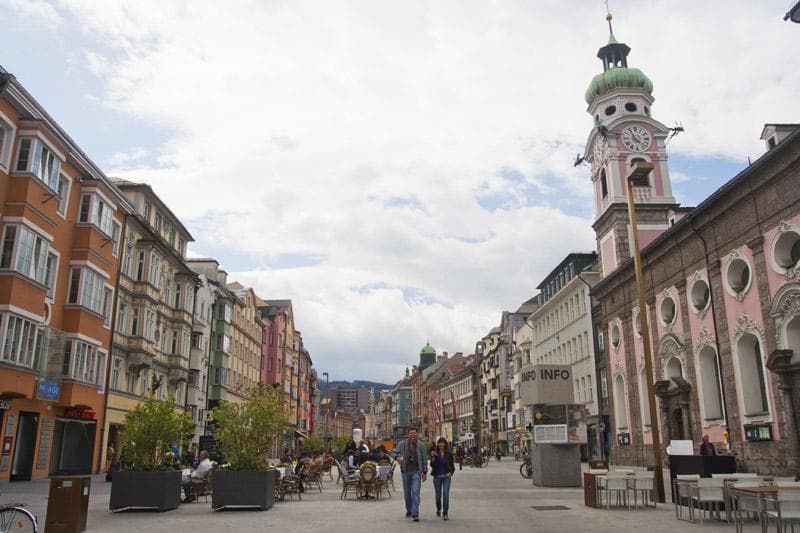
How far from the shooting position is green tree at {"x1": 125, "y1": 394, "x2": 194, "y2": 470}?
49.0 ft

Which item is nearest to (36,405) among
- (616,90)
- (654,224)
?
(654,224)

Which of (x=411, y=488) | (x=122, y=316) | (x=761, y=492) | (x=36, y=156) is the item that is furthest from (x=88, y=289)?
(x=761, y=492)

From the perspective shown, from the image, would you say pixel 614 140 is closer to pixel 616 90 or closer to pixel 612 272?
pixel 616 90

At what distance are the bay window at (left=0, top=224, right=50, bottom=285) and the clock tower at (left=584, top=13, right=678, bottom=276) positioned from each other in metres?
35.3

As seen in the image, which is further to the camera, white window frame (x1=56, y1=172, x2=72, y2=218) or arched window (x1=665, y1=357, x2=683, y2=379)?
arched window (x1=665, y1=357, x2=683, y2=379)

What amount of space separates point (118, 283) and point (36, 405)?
9.88m

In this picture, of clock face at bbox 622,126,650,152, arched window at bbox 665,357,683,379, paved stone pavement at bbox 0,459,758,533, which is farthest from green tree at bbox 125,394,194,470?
clock face at bbox 622,126,650,152

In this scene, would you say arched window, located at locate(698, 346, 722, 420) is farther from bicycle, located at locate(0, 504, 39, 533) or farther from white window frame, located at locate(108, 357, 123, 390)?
white window frame, located at locate(108, 357, 123, 390)

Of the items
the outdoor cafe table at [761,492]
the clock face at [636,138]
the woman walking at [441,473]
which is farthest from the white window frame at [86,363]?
the clock face at [636,138]

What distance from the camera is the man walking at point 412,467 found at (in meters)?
14.2

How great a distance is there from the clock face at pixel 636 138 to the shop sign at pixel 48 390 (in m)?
40.4

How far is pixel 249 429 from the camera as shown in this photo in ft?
53.1

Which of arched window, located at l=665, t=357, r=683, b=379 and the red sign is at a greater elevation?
arched window, located at l=665, t=357, r=683, b=379

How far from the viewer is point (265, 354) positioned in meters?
74.8
